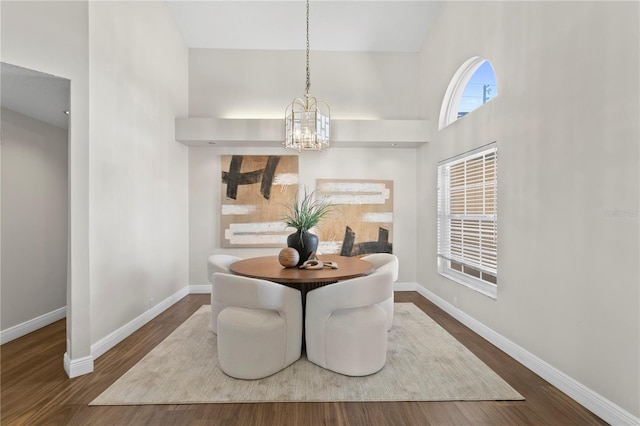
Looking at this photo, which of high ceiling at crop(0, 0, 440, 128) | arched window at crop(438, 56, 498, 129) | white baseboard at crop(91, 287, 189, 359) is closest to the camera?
white baseboard at crop(91, 287, 189, 359)

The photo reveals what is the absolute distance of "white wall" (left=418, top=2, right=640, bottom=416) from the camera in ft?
5.57

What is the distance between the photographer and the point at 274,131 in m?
4.29

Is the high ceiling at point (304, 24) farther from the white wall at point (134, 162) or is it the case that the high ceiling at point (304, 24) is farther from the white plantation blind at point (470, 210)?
the white plantation blind at point (470, 210)

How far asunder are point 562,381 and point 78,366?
3.56 metres

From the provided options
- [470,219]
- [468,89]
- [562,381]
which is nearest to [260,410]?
[562,381]

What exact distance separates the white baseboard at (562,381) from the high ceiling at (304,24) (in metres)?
4.09

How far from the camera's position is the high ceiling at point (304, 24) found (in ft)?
13.2

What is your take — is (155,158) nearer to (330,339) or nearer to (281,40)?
(281,40)

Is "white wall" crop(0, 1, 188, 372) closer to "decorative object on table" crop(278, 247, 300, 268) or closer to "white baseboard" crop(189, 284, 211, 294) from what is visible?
"white baseboard" crop(189, 284, 211, 294)

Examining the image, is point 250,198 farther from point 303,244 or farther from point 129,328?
point 129,328

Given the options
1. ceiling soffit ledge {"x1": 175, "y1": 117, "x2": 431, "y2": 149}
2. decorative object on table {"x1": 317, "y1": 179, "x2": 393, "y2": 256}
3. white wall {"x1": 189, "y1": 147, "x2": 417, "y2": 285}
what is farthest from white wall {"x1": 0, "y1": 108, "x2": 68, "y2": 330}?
decorative object on table {"x1": 317, "y1": 179, "x2": 393, "y2": 256}

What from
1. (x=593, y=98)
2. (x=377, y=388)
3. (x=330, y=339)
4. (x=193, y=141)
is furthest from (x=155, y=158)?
(x=593, y=98)

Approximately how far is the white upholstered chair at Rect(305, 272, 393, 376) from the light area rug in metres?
0.10

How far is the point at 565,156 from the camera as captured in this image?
209 centimetres
